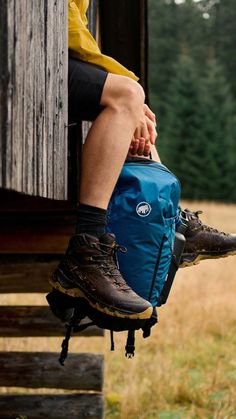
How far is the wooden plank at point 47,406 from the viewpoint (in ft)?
19.4

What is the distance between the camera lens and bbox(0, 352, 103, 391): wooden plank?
604cm

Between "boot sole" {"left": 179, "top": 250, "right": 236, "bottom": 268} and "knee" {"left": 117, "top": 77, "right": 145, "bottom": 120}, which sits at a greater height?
"knee" {"left": 117, "top": 77, "right": 145, "bottom": 120}

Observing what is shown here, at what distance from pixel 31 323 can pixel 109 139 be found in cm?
309

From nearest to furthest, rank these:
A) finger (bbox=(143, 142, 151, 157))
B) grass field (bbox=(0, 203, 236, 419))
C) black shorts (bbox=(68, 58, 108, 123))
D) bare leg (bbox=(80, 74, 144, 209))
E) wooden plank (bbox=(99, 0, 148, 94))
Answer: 1. bare leg (bbox=(80, 74, 144, 209))
2. black shorts (bbox=(68, 58, 108, 123))
3. finger (bbox=(143, 142, 151, 157))
4. wooden plank (bbox=(99, 0, 148, 94))
5. grass field (bbox=(0, 203, 236, 419))

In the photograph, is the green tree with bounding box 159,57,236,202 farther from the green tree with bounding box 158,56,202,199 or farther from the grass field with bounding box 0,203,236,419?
the grass field with bounding box 0,203,236,419

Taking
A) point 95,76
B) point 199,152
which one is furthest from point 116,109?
point 199,152

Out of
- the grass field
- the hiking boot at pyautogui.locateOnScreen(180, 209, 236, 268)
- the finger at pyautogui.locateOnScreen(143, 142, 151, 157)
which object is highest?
the finger at pyautogui.locateOnScreen(143, 142, 151, 157)

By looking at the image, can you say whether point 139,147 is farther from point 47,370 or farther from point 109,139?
point 47,370

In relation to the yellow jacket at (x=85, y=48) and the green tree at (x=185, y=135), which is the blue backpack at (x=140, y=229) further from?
the green tree at (x=185, y=135)

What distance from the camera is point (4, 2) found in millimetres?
2527

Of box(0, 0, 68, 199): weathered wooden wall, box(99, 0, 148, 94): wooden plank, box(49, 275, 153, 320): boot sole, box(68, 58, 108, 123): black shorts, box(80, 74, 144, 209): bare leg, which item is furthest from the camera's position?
box(99, 0, 148, 94): wooden plank

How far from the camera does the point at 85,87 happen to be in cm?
351

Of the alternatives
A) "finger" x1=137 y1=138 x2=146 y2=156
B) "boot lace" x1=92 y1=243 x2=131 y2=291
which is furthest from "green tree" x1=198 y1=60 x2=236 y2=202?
"boot lace" x1=92 y1=243 x2=131 y2=291

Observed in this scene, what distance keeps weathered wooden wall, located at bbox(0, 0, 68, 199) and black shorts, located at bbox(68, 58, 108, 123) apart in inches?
3.9
